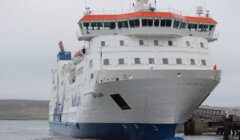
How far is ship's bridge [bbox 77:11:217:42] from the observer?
2997cm

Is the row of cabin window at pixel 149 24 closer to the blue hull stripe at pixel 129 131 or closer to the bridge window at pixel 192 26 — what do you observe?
the bridge window at pixel 192 26

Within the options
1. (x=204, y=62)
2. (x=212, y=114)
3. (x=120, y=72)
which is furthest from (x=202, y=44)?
(x=212, y=114)

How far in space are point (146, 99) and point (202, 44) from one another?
22.4ft

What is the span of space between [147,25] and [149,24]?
0.46 ft

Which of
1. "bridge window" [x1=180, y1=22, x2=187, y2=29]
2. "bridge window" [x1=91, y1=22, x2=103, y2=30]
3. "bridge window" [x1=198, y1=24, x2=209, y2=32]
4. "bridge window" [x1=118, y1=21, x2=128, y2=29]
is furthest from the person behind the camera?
"bridge window" [x1=198, y1=24, x2=209, y2=32]

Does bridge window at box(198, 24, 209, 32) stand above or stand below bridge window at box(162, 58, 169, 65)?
above

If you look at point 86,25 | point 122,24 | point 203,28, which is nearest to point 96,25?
point 86,25

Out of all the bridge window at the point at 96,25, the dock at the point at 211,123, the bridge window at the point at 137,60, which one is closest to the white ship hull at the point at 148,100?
the bridge window at the point at 137,60

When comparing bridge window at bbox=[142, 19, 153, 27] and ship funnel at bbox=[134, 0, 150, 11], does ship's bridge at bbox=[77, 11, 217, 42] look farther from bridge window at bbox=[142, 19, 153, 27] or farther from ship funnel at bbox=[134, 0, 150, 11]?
ship funnel at bbox=[134, 0, 150, 11]

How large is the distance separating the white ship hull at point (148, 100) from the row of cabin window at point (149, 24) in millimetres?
3897

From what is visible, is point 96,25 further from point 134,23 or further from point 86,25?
point 134,23

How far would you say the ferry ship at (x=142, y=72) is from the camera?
89.5ft

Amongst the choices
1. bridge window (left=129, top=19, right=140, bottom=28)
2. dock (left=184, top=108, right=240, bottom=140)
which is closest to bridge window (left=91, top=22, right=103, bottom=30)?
bridge window (left=129, top=19, right=140, bottom=28)

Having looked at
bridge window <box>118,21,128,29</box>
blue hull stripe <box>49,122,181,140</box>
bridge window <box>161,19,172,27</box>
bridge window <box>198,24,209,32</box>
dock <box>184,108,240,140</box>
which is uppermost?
bridge window <box>161,19,172,27</box>
